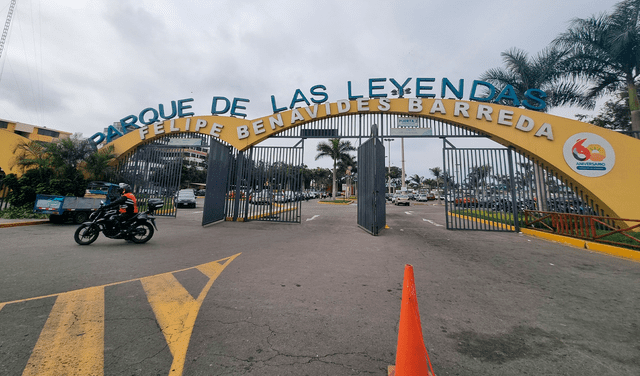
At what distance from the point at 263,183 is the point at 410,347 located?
10.5m

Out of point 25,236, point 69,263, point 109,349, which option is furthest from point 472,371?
point 25,236

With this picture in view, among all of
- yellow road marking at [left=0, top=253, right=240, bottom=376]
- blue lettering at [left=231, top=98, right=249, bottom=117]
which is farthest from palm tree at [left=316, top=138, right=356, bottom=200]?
yellow road marking at [left=0, top=253, right=240, bottom=376]

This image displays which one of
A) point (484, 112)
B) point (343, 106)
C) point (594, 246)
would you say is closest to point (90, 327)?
point (343, 106)

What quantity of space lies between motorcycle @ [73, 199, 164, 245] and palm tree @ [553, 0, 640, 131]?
19807 mm

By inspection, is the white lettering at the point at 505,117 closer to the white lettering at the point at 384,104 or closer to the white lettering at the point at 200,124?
the white lettering at the point at 384,104

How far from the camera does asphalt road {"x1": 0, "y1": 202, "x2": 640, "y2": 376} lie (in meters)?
2.05

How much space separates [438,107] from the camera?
1037 cm

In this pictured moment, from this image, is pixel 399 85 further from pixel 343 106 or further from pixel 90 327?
pixel 90 327

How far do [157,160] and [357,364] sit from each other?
1453cm

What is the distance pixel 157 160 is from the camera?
1312 centimetres

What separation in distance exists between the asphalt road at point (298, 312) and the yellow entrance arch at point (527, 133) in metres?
4.56

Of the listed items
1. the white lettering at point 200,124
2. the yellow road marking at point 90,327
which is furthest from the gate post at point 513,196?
the white lettering at point 200,124

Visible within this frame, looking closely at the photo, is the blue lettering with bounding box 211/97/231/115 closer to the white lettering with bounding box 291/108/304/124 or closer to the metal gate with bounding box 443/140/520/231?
the white lettering with bounding box 291/108/304/124

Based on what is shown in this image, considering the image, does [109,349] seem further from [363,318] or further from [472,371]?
[472,371]
